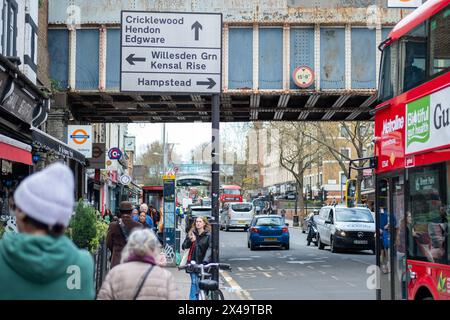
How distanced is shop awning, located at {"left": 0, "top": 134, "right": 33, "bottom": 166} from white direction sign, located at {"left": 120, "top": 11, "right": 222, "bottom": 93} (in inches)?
126

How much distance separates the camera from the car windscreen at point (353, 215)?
27756 mm

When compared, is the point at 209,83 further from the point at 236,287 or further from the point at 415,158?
the point at 236,287

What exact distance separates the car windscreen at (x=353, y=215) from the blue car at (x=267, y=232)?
2748 mm

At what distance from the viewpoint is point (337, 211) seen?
2823 cm

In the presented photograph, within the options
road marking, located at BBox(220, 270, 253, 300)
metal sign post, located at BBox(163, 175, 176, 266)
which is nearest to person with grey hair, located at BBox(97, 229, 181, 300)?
road marking, located at BBox(220, 270, 253, 300)

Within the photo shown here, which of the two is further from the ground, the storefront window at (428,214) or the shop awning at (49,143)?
the shop awning at (49,143)

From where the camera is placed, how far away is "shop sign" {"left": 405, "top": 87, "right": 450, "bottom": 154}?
25.5ft

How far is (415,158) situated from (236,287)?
7.70 meters

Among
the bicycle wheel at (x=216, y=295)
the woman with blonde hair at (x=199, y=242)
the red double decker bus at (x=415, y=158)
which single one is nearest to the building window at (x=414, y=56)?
the red double decker bus at (x=415, y=158)

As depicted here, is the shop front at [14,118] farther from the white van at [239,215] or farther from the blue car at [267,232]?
the white van at [239,215]

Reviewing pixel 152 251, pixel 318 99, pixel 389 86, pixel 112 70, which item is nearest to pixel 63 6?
pixel 112 70

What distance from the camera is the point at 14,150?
42.9ft

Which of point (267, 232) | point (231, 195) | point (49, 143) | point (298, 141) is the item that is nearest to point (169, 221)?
point (49, 143)

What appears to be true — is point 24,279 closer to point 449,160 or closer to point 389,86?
point 449,160
